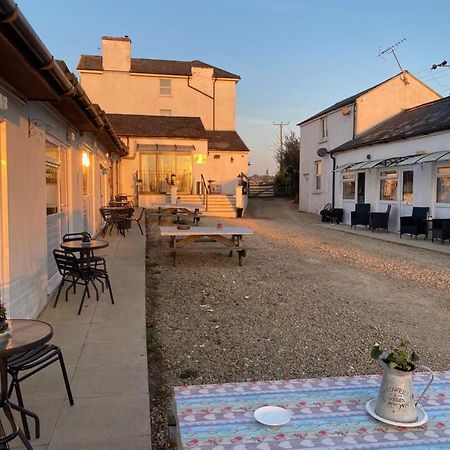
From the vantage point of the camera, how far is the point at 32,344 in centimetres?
241

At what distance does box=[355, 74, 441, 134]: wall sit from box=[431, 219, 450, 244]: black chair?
28.7ft

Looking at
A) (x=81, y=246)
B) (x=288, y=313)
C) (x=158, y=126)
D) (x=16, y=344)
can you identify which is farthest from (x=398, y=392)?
(x=158, y=126)

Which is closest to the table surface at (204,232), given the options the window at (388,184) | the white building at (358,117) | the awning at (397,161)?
the awning at (397,161)

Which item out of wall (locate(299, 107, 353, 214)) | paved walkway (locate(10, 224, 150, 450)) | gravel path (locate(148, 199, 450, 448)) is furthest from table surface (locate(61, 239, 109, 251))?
wall (locate(299, 107, 353, 214))

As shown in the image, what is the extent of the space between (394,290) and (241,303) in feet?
9.18

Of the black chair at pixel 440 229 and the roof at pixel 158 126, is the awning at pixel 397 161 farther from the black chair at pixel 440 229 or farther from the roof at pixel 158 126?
the roof at pixel 158 126

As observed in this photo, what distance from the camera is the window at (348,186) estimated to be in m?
19.4

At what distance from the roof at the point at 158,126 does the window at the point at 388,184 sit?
37.1 feet

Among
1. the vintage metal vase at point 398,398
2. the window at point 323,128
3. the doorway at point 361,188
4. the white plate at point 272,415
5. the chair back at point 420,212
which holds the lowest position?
the white plate at point 272,415

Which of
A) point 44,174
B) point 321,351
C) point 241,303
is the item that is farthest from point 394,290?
point 44,174

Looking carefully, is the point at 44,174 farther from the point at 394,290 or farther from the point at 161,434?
the point at 394,290

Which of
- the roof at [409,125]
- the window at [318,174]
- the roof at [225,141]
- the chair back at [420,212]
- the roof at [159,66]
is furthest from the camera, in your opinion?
the roof at [159,66]

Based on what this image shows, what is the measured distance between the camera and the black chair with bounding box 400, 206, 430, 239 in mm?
13422

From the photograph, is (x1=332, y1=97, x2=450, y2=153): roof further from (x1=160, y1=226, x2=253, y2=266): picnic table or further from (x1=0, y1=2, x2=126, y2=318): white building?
(x1=0, y1=2, x2=126, y2=318): white building
